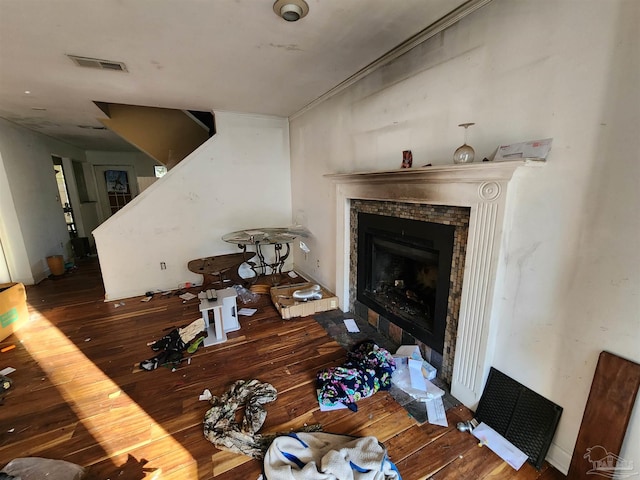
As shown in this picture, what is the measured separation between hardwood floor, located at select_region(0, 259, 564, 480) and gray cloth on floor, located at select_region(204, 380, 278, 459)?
0.04 m

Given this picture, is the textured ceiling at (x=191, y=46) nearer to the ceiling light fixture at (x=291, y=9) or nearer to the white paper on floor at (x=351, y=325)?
the ceiling light fixture at (x=291, y=9)

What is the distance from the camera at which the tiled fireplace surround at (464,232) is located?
1436 mm

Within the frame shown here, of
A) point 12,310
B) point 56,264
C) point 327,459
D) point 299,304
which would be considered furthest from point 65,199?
point 327,459

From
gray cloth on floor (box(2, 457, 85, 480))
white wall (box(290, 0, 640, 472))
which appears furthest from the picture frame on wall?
white wall (box(290, 0, 640, 472))

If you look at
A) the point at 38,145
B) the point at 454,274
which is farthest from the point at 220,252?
the point at 38,145

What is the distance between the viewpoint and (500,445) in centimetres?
145

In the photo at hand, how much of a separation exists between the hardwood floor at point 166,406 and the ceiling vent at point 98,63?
7.81 feet

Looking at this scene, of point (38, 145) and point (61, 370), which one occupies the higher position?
point (38, 145)

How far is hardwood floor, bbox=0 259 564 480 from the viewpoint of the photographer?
4.57ft

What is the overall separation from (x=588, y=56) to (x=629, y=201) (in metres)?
0.62

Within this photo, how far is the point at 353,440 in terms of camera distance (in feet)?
4.74

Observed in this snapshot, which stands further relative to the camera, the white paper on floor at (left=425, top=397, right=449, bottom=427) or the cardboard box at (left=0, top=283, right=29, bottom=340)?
the cardboard box at (left=0, top=283, right=29, bottom=340)

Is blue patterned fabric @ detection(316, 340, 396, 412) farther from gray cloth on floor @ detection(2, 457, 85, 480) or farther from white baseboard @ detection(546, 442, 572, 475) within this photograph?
gray cloth on floor @ detection(2, 457, 85, 480)

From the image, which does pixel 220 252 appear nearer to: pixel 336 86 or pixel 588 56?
pixel 336 86
